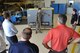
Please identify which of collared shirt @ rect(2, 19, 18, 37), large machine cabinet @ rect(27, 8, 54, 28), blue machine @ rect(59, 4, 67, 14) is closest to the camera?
collared shirt @ rect(2, 19, 18, 37)

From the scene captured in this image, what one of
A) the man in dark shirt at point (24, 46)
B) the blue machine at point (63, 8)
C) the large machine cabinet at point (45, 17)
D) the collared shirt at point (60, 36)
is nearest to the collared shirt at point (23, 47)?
the man in dark shirt at point (24, 46)

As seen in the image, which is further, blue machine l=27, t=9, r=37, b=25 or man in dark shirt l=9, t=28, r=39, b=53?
blue machine l=27, t=9, r=37, b=25

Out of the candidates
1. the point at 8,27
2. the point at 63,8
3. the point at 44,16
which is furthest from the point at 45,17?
the point at 63,8

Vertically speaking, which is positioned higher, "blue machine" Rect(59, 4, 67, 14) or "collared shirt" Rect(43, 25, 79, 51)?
"collared shirt" Rect(43, 25, 79, 51)

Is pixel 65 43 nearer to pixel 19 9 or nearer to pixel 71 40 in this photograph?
pixel 71 40

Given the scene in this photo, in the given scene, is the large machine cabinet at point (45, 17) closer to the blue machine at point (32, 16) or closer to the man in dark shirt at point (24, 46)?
the blue machine at point (32, 16)

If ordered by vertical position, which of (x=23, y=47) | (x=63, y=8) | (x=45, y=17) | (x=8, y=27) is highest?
(x=23, y=47)

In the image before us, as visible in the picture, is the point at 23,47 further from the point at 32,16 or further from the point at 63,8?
the point at 63,8

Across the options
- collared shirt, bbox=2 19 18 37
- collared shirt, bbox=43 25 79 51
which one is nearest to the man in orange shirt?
collared shirt, bbox=43 25 79 51

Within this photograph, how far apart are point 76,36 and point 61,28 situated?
33 cm

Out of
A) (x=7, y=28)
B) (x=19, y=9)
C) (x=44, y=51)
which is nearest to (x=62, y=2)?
(x=19, y=9)

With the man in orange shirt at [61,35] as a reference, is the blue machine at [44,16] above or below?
below

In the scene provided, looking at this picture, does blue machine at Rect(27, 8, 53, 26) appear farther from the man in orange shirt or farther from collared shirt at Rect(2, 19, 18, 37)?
the man in orange shirt

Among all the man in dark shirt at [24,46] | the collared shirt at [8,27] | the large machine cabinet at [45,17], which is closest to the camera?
the man in dark shirt at [24,46]
